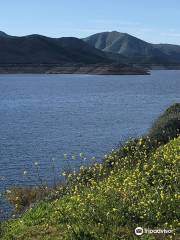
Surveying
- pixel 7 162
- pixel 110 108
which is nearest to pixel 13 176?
pixel 7 162

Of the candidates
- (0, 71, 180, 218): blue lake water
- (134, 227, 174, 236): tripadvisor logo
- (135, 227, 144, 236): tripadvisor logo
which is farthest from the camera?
(0, 71, 180, 218): blue lake water

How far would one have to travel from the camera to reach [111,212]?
46.8 ft

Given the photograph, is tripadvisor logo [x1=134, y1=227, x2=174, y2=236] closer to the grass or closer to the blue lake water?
the grass

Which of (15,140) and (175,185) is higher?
(175,185)

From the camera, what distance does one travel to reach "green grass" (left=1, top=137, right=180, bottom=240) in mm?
13586

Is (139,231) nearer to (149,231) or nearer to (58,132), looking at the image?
(149,231)

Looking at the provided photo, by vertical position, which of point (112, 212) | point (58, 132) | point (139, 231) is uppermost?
point (112, 212)

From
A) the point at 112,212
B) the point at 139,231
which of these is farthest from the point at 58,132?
the point at 139,231

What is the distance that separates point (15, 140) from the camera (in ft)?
151

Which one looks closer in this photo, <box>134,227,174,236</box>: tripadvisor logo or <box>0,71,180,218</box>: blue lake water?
<box>134,227,174,236</box>: tripadvisor logo

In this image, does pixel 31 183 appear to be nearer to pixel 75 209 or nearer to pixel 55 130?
pixel 75 209

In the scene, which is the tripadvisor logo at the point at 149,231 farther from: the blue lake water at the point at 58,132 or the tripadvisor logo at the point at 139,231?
the blue lake water at the point at 58,132

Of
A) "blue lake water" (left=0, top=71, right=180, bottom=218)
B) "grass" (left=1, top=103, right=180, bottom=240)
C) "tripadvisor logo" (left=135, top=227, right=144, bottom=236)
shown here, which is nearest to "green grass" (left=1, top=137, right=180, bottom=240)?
"grass" (left=1, top=103, right=180, bottom=240)

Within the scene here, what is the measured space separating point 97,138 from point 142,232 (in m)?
33.2
